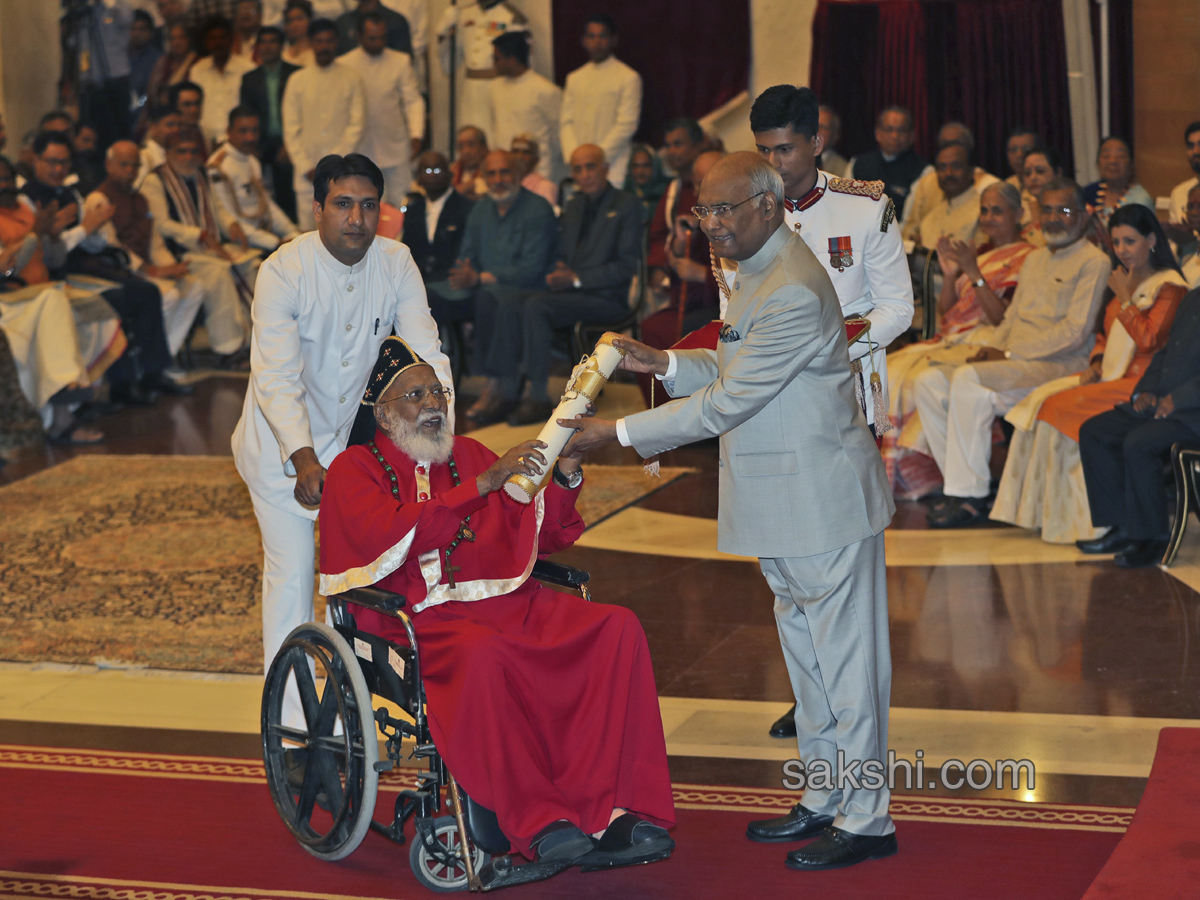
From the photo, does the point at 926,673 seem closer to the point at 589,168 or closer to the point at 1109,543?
the point at 1109,543

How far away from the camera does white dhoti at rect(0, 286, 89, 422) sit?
8211 millimetres

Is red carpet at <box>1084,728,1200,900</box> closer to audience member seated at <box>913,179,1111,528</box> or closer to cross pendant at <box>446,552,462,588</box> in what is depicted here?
cross pendant at <box>446,552,462,588</box>

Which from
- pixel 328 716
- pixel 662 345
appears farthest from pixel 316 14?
pixel 328 716

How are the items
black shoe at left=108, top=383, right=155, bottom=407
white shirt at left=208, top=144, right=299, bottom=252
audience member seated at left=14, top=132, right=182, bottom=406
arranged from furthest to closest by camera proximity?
white shirt at left=208, top=144, right=299, bottom=252, black shoe at left=108, top=383, right=155, bottom=407, audience member seated at left=14, top=132, right=182, bottom=406

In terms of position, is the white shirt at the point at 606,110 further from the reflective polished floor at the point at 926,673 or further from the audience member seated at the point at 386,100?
the reflective polished floor at the point at 926,673

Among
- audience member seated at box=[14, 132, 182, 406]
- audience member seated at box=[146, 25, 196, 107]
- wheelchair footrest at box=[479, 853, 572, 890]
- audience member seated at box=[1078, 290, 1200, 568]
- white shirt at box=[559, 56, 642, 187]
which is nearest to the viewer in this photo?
wheelchair footrest at box=[479, 853, 572, 890]

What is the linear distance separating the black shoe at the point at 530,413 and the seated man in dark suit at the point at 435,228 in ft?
3.72

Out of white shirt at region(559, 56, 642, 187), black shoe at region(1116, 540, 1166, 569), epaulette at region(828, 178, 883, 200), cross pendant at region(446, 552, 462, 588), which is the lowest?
black shoe at region(1116, 540, 1166, 569)

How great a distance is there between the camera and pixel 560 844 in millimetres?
3020

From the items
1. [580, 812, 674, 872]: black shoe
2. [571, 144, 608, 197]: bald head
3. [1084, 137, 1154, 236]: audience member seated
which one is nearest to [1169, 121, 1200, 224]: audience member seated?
[1084, 137, 1154, 236]: audience member seated

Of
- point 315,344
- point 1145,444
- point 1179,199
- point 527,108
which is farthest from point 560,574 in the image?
point 527,108

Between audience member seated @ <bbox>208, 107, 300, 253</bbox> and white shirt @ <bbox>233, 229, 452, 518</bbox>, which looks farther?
audience member seated @ <bbox>208, 107, 300, 253</bbox>

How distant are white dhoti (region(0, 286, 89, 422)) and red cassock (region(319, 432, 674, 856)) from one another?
5.30 m

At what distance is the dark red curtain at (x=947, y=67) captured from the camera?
9289 mm
